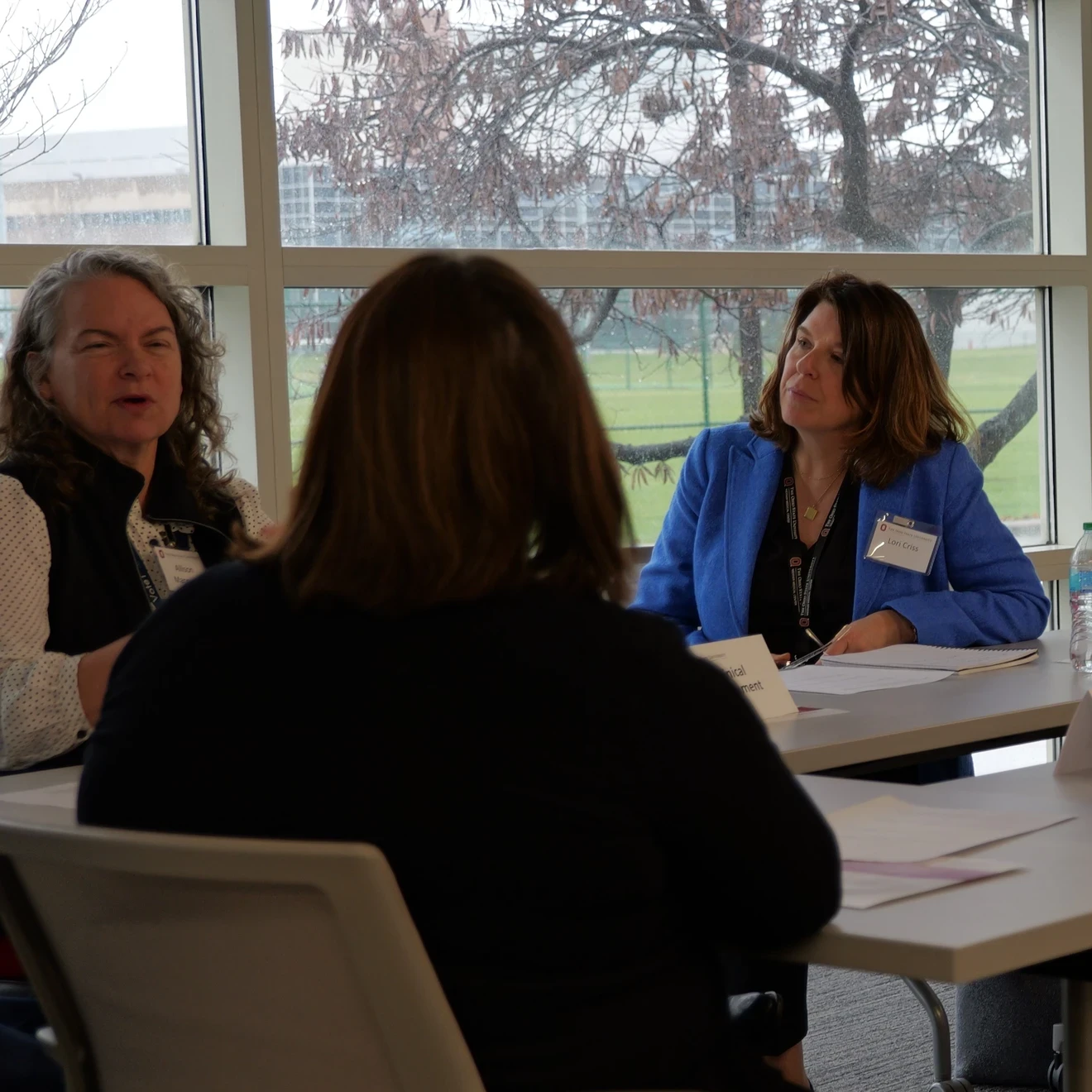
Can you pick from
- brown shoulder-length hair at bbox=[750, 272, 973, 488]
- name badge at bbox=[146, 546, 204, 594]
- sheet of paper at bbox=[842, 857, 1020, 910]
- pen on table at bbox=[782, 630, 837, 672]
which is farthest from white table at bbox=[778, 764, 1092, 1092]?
brown shoulder-length hair at bbox=[750, 272, 973, 488]

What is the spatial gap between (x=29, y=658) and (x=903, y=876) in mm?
1341

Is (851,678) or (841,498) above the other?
(841,498)

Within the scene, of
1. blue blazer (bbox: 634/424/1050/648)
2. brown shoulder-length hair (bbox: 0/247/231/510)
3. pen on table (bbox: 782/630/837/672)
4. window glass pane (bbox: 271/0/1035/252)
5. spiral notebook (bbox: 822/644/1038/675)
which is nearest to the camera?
brown shoulder-length hair (bbox: 0/247/231/510)

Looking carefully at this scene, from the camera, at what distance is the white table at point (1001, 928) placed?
1.10 meters

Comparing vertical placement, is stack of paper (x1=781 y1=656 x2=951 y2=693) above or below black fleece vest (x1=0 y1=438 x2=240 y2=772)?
below

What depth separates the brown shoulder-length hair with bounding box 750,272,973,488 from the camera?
10.4 ft

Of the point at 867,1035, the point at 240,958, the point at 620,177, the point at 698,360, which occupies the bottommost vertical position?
the point at 867,1035

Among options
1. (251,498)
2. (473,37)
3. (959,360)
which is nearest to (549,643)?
(251,498)

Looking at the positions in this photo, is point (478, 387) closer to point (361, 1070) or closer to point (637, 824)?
point (637, 824)

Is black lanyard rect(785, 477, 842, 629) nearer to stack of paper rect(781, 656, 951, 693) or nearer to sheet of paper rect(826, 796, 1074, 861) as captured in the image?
stack of paper rect(781, 656, 951, 693)

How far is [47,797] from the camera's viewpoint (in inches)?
71.3

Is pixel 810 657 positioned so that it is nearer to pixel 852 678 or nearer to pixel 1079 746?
pixel 852 678

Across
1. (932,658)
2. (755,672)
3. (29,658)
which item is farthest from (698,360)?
(29,658)

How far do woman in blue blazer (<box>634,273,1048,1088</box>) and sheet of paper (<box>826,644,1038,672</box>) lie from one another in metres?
0.11
